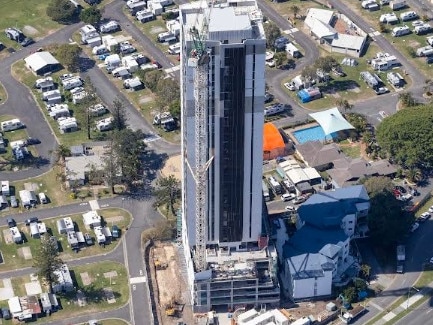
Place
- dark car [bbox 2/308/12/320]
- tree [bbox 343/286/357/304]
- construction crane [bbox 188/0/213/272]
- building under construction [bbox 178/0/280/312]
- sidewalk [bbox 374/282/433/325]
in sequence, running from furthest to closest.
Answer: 1. tree [bbox 343/286/357/304]
2. sidewalk [bbox 374/282/433/325]
3. dark car [bbox 2/308/12/320]
4. building under construction [bbox 178/0/280/312]
5. construction crane [bbox 188/0/213/272]

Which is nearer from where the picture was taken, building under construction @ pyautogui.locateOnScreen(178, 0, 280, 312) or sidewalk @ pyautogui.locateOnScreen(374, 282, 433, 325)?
building under construction @ pyautogui.locateOnScreen(178, 0, 280, 312)

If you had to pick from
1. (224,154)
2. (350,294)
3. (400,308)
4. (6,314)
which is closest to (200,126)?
(224,154)

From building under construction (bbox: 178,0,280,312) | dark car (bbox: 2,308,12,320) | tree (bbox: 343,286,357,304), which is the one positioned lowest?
dark car (bbox: 2,308,12,320)

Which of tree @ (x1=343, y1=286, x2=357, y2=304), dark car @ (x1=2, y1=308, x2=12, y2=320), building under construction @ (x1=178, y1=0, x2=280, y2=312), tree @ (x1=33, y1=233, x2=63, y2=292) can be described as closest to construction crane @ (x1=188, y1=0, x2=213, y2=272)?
building under construction @ (x1=178, y1=0, x2=280, y2=312)

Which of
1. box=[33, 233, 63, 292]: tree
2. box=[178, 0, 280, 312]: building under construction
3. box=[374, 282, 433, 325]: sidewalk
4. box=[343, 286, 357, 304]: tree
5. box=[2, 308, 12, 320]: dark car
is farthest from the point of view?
box=[343, 286, 357, 304]: tree

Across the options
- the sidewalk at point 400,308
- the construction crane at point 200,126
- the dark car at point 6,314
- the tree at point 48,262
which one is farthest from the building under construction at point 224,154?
the dark car at point 6,314

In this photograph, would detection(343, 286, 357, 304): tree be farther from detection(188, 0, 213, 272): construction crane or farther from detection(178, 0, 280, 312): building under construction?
detection(188, 0, 213, 272): construction crane
